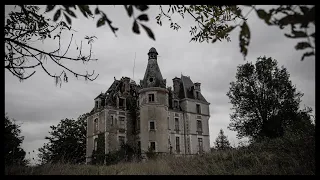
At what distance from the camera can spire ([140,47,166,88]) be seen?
33.7 metres

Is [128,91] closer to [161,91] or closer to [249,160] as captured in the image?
[161,91]

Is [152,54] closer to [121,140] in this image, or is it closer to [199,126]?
[121,140]

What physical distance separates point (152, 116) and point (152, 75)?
5249 mm

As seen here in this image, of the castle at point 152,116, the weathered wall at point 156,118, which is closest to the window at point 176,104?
the castle at point 152,116

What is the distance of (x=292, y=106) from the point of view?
28.8m

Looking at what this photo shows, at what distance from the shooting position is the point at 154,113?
32.8m

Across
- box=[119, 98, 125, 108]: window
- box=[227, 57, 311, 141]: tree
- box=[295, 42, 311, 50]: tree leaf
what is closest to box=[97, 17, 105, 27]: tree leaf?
box=[295, 42, 311, 50]: tree leaf

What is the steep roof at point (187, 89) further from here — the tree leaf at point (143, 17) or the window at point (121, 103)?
the tree leaf at point (143, 17)

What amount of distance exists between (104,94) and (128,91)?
3.29m

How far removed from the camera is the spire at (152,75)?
33.7 meters

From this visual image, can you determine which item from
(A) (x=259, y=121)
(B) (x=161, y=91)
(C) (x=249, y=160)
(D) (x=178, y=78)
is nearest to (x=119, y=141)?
(B) (x=161, y=91)

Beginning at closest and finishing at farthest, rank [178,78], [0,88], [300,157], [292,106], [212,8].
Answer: [0,88]
[212,8]
[300,157]
[292,106]
[178,78]

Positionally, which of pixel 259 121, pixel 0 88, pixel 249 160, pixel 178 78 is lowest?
pixel 249 160

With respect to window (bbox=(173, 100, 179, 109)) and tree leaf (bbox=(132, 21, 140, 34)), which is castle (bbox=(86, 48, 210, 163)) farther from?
tree leaf (bbox=(132, 21, 140, 34))
